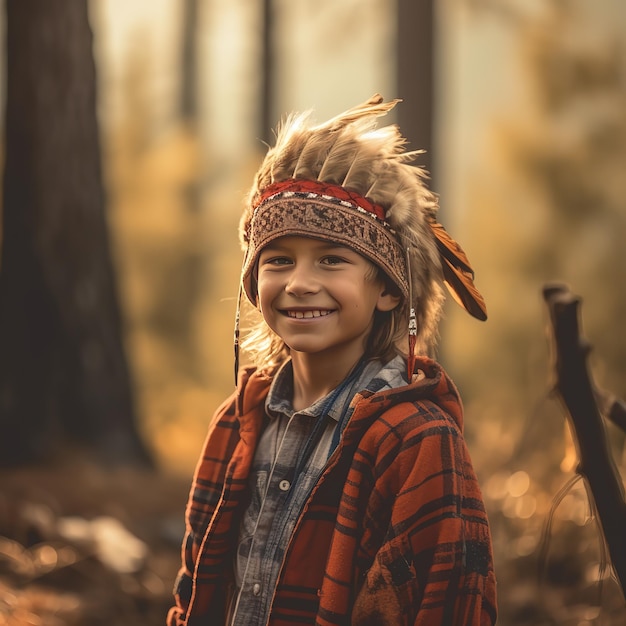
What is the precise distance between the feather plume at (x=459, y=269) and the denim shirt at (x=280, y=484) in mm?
246

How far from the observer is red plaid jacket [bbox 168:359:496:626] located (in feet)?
6.25

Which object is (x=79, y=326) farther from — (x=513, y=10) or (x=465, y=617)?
(x=513, y=10)

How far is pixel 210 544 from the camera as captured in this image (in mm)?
2244

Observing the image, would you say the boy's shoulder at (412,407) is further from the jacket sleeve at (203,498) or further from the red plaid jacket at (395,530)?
the jacket sleeve at (203,498)

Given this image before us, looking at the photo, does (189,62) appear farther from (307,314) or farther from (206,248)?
(307,314)

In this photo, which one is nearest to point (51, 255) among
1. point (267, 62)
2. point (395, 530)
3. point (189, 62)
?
point (395, 530)

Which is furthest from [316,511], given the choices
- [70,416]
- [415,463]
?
[70,416]

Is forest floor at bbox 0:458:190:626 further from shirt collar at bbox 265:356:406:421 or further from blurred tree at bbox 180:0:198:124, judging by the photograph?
blurred tree at bbox 180:0:198:124

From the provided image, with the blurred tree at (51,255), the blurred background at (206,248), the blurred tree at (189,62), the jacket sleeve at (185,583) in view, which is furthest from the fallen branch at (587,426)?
the blurred tree at (189,62)

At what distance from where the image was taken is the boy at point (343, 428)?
193 centimetres

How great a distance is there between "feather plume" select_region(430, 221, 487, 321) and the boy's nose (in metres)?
0.38

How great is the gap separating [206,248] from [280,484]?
11.3 meters

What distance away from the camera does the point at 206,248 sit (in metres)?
13.2

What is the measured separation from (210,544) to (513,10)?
882 cm
